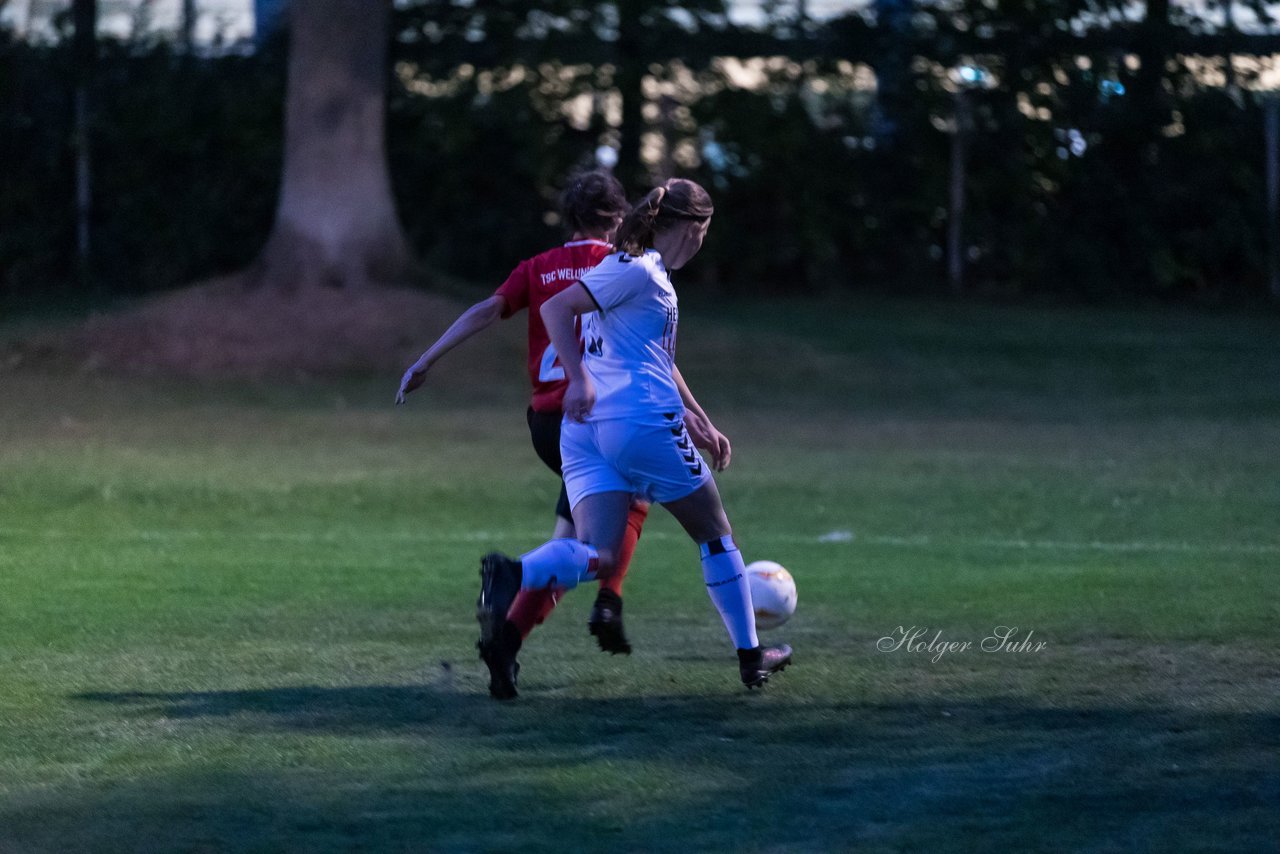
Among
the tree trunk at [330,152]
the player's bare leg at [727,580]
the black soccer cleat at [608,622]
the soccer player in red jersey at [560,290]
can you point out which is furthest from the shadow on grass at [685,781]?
the tree trunk at [330,152]

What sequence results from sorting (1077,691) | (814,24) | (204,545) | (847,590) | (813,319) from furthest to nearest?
(814,24), (813,319), (204,545), (847,590), (1077,691)

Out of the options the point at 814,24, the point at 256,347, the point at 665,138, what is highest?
the point at 814,24

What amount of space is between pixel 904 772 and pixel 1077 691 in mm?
1302

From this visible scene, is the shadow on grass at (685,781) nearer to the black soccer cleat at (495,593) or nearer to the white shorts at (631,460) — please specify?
the black soccer cleat at (495,593)

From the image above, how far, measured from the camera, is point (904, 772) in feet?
16.7

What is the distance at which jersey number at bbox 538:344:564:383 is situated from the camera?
656 cm

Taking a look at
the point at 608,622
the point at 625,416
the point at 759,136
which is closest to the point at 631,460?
the point at 625,416

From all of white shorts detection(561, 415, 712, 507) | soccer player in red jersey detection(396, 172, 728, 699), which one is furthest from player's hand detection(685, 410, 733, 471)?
white shorts detection(561, 415, 712, 507)

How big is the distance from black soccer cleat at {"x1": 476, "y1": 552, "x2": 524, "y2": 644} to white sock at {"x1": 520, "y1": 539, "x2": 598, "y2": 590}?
0.15 feet

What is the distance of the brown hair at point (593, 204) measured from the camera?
6.48 meters

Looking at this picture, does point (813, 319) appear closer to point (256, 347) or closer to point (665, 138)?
point (665, 138)

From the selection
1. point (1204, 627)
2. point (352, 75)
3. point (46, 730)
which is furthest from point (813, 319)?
point (46, 730)

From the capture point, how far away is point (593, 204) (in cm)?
647

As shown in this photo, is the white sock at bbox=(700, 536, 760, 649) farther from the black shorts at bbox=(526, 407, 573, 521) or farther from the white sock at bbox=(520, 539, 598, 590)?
the black shorts at bbox=(526, 407, 573, 521)
